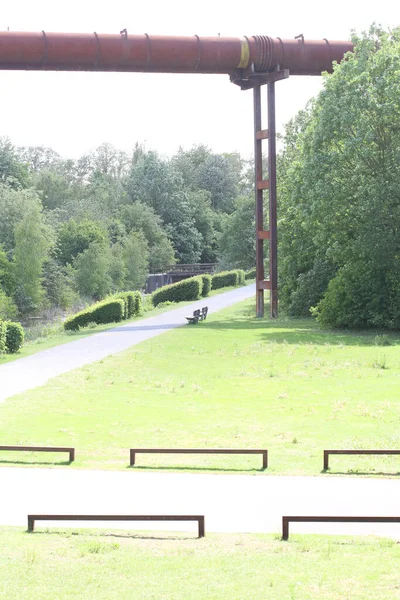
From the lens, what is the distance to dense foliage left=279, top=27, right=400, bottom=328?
98.7 ft

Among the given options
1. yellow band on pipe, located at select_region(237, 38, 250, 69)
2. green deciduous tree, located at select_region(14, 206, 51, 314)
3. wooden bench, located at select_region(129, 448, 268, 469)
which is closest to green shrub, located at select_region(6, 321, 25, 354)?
yellow band on pipe, located at select_region(237, 38, 250, 69)

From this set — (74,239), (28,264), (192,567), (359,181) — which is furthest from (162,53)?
(74,239)

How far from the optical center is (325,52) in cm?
3441

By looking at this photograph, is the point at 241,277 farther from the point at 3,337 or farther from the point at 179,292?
the point at 3,337

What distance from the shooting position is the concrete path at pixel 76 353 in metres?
19.6

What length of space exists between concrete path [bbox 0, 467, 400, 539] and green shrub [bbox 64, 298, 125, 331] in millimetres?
24203

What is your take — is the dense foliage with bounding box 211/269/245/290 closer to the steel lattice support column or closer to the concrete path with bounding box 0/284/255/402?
the concrete path with bounding box 0/284/255/402

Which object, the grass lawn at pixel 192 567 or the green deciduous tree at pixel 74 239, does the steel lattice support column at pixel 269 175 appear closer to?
the green deciduous tree at pixel 74 239

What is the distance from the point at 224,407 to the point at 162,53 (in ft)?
66.1

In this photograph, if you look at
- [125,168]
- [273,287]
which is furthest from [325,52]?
[125,168]

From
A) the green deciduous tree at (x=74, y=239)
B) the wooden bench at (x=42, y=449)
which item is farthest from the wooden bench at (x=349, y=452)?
the green deciduous tree at (x=74, y=239)

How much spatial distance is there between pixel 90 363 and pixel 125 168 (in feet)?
340

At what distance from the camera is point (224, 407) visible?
16.2 meters

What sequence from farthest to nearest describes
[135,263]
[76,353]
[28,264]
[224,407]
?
[135,263], [28,264], [76,353], [224,407]
